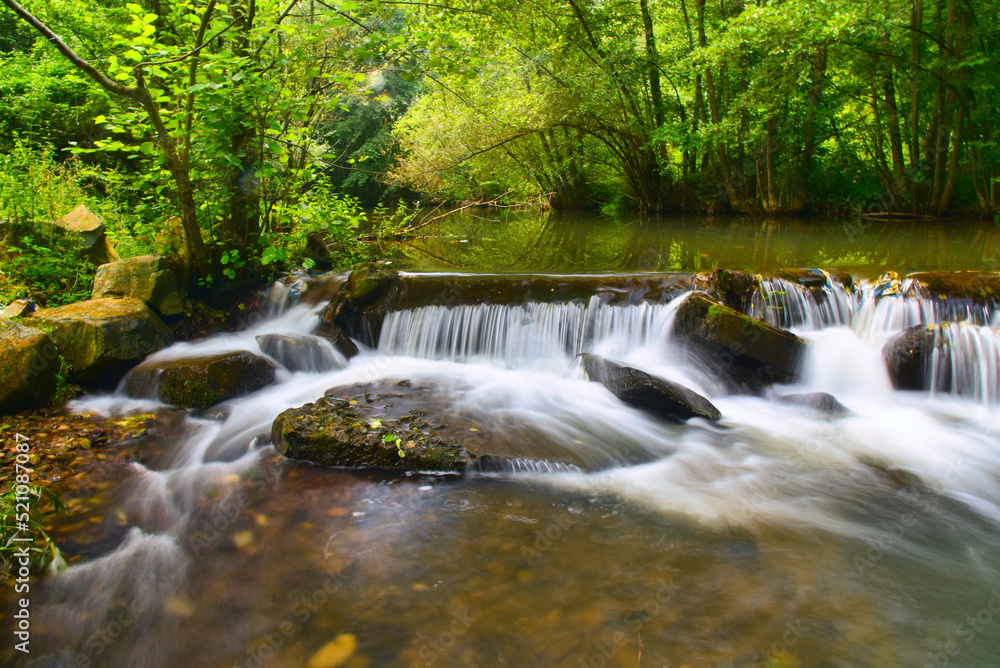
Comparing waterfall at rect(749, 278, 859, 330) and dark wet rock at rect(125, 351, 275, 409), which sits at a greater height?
waterfall at rect(749, 278, 859, 330)

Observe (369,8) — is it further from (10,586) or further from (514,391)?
(10,586)

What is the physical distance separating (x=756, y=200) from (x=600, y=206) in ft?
27.5

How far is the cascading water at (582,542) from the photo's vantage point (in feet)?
9.53

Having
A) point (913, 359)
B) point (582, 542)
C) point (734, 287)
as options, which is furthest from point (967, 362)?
point (582, 542)

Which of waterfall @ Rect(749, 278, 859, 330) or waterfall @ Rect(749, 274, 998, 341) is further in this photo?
waterfall @ Rect(749, 278, 859, 330)

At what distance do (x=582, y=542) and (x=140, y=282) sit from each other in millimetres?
6437

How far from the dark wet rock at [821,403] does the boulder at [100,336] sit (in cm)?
732

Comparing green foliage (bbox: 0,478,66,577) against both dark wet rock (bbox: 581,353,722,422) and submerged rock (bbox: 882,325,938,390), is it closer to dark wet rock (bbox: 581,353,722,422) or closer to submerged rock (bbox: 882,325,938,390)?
dark wet rock (bbox: 581,353,722,422)

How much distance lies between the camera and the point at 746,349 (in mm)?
6512

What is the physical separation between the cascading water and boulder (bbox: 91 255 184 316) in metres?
1.63

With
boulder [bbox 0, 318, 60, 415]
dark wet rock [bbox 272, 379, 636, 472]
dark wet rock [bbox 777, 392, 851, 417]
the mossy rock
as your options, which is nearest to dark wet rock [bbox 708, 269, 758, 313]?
dark wet rock [bbox 777, 392, 851, 417]

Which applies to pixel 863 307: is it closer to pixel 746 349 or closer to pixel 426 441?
pixel 746 349

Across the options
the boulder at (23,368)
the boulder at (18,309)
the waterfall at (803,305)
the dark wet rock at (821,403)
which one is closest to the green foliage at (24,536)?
the boulder at (23,368)

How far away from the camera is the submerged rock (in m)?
6.41
